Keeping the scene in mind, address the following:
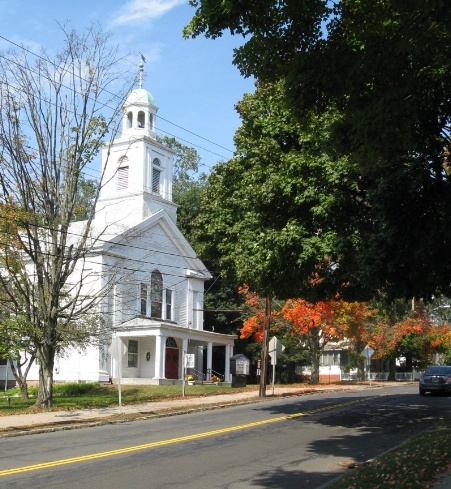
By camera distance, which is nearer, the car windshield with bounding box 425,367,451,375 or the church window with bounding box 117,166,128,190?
the car windshield with bounding box 425,367,451,375

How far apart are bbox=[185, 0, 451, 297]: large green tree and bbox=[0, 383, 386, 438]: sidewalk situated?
25.7 ft

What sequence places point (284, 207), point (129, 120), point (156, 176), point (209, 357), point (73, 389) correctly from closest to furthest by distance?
1. point (284, 207)
2. point (73, 389)
3. point (209, 357)
4. point (129, 120)
5. point (156, 176)

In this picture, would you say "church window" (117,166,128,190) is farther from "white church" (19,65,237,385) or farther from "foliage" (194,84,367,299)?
"foliage" (194,84,367,299)

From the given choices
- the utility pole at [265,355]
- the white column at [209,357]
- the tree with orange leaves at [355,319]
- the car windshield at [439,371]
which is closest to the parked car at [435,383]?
the car windshield at [439,371]

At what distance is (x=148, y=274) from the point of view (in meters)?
42.0

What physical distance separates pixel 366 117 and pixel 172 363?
33830mm

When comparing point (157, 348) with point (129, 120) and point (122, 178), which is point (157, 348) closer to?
point (122, 178)

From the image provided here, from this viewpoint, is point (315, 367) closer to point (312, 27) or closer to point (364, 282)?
point (364, 282)

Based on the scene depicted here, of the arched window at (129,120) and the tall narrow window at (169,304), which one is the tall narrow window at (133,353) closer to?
the tall narrow window at (169,304)

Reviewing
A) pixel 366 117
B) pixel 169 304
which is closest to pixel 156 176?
pixel 169 304

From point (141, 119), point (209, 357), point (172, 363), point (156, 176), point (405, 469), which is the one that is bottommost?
point (405, 469)

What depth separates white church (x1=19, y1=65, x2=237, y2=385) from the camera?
38.5 meters

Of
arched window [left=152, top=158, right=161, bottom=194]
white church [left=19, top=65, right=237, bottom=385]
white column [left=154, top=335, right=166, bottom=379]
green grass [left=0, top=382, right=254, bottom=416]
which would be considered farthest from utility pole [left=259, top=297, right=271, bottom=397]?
arched window [left=152, top=158, right=161, bottom=194]

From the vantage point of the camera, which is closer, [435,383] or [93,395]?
[435,383]
